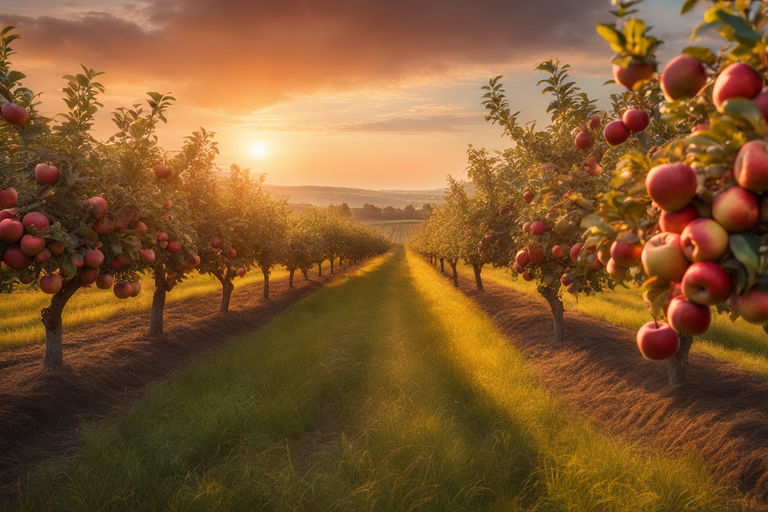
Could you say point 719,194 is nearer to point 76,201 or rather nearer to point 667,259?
point 667,259

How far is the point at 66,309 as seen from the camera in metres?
15.6

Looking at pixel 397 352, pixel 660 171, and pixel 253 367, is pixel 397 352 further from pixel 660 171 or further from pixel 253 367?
pixel 660 171

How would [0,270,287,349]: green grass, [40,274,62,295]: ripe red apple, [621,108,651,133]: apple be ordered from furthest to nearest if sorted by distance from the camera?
[0,270,287,349]: green grass → [40,274,62,295]: ripe red apple → [621,108,651,133]: apple

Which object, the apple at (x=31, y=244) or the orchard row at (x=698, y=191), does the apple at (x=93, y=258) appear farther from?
the orchard row at (x=698, y=191)

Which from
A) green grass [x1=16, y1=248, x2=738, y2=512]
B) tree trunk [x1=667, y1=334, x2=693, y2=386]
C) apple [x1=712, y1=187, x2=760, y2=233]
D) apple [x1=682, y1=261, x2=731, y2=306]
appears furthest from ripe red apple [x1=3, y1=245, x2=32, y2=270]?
tree trunk [x1=667, y1=334, x2=693, y2=386]

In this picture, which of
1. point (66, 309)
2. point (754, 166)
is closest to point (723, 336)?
point (754, 166)

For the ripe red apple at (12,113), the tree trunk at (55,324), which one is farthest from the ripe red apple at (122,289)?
the tree trunk at (55,324)

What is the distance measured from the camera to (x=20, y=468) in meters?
5.49

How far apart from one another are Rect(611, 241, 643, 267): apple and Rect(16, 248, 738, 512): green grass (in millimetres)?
3409

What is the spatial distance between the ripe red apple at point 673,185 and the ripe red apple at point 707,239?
101 mm

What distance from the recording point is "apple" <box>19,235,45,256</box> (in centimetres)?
457

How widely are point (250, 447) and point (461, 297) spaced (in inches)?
595

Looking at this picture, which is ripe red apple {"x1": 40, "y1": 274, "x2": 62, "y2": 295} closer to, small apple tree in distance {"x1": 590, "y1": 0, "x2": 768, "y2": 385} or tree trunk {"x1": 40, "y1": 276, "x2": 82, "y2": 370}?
tree trunk {"x1": 40, "y1": 276, "x2": 82, "y2": 370}

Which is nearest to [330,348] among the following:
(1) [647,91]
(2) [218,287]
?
(1) [647,91]
